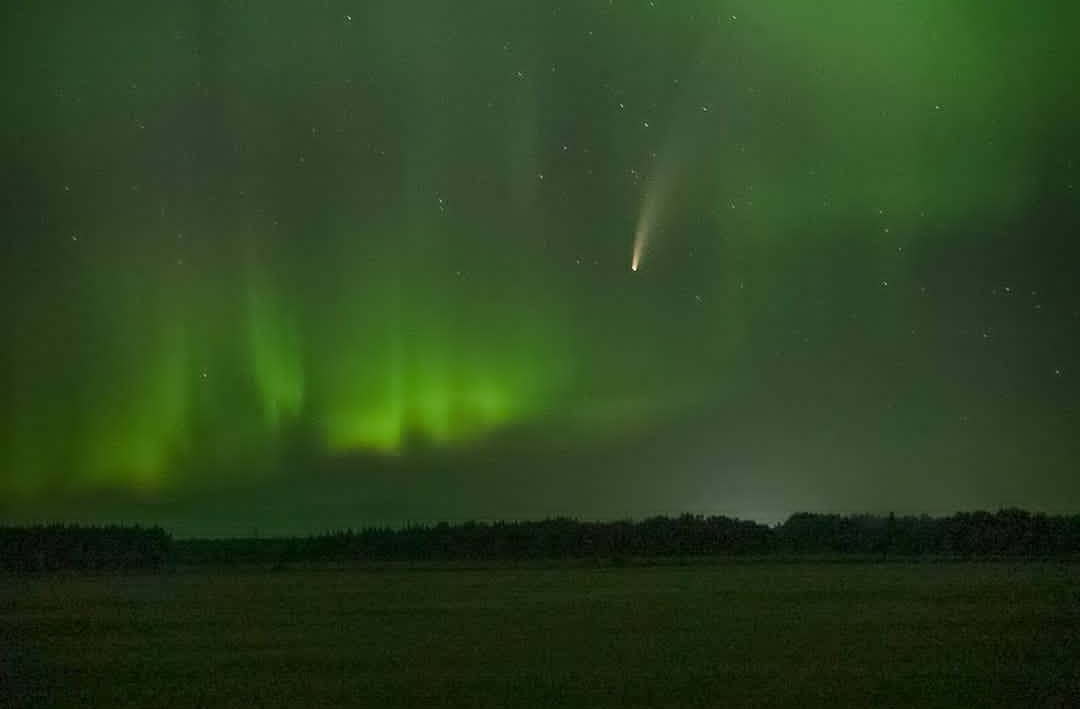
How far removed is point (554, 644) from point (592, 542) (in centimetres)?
4957

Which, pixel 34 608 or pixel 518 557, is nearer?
pixel 34 608

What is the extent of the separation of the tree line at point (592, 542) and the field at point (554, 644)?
25.2 m

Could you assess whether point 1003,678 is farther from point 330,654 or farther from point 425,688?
point 330,654

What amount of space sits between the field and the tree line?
2517 centimetres

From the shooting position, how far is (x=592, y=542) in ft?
242

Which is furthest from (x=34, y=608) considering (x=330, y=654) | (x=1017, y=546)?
(x=1017, y=546)

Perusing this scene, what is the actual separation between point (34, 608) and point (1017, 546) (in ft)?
167

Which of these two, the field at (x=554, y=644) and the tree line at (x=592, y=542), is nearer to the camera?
the field at (x=554, y=644)

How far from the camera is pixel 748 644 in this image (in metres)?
24.5

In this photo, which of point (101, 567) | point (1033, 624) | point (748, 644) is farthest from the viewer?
point (101, 567)

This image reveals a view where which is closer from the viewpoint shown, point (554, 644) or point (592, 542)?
point (554, 644)

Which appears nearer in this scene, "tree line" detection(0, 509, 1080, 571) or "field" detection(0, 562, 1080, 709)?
"field" detection(0, 562, 1080, 709)

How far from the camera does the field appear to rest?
1903 centimetres

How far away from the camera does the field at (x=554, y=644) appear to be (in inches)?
749
